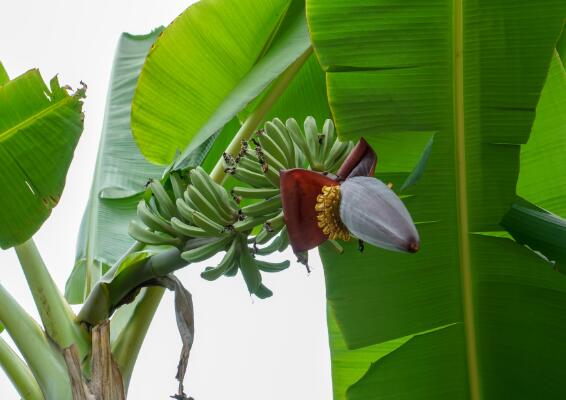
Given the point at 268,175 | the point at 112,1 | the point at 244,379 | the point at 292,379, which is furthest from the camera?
the point at 112,1

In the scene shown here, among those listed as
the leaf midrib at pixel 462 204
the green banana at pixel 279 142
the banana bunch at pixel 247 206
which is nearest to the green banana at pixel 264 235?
the banana bunch at pixel 247 206

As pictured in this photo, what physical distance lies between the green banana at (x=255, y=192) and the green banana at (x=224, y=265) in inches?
3.4

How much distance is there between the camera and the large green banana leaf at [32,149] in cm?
126

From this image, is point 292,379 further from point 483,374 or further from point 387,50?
point 387,50

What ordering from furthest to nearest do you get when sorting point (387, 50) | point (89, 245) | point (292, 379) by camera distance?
point (292, 379), point (89, 245), point (387, 50)

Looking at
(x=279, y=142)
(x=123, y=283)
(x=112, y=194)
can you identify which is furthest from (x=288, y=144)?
(x=112, y=194)

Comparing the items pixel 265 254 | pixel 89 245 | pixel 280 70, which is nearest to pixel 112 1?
pixel 89 245

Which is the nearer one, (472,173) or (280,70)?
(472,173)

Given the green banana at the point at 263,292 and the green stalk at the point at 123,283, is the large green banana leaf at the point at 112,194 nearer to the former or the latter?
the green stalk at the point at 123,283

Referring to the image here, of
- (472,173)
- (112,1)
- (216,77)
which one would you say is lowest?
(472,173)

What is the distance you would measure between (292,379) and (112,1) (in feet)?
5.83

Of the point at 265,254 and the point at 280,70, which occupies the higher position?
the point at 280,70

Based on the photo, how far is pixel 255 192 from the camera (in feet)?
3.51

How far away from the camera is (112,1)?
10.7ft
